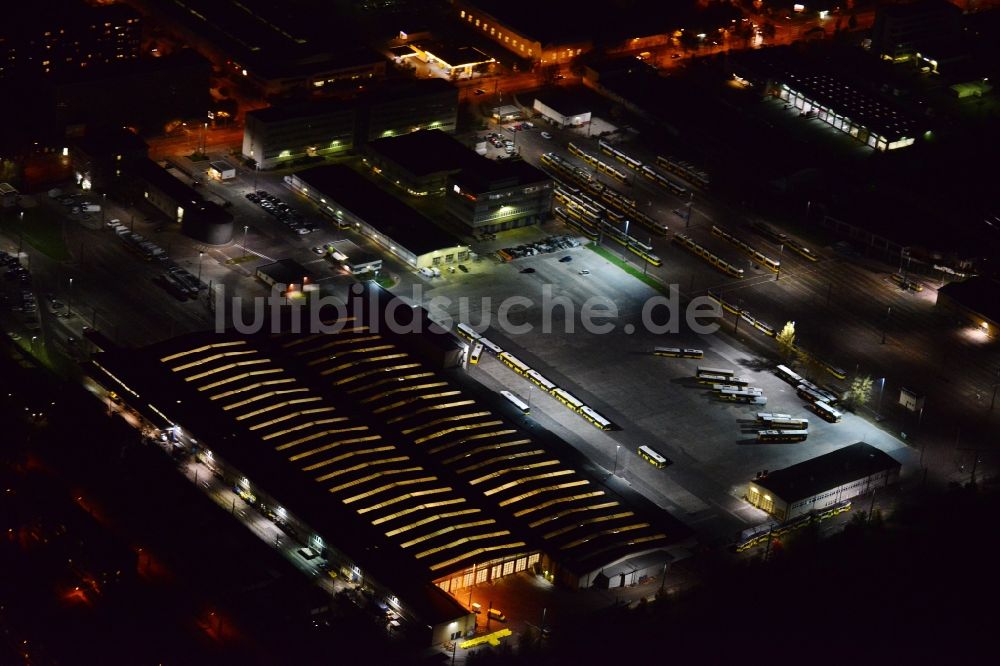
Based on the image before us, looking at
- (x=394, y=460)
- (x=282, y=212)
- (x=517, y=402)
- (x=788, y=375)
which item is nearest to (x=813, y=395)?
(x=788, y=375)

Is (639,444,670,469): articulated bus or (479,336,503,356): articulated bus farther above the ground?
(639,444,670,469): articulated bus

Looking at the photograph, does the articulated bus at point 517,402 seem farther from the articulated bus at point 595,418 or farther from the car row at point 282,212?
the car row at point 282,212

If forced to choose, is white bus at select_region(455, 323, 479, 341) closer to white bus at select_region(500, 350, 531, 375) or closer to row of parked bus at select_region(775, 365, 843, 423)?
white bus at select_region(500, 350, 531, 375)

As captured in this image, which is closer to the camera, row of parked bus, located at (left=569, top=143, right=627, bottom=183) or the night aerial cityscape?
the night aerial cityscape

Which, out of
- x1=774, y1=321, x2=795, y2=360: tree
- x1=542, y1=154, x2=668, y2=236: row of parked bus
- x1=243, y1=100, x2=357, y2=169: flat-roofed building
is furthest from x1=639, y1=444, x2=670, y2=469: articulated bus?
x1=243, y1=100, x2=357, y2=169: flat-roofed building

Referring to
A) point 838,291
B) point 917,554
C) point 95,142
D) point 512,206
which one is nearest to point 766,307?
point 838,291
